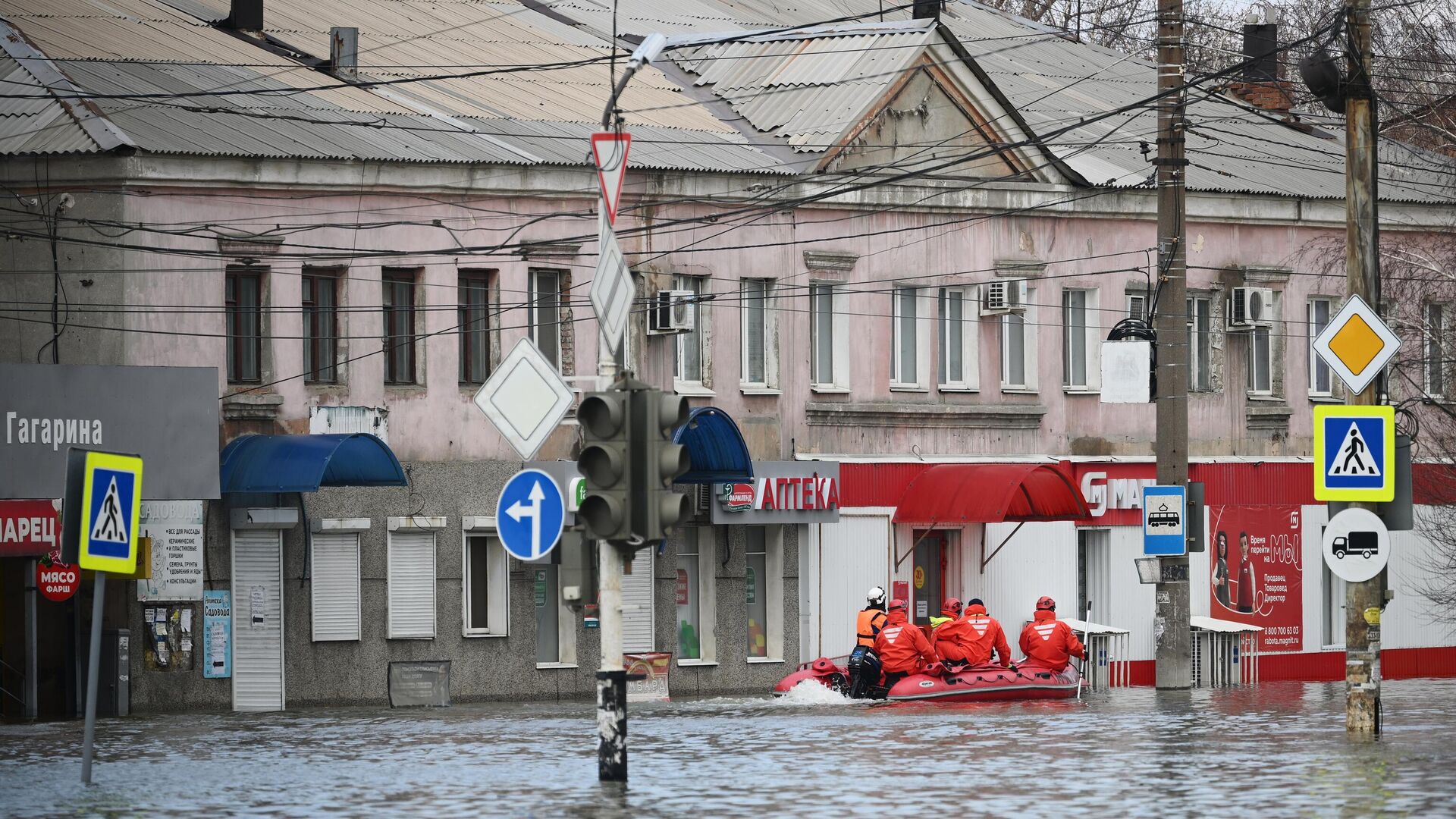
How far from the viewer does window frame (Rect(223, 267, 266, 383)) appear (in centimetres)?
3055

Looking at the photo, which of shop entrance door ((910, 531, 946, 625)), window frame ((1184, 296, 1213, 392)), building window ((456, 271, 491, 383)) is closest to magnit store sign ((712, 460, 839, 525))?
shop entrance door ((910, 531, 946, 625))

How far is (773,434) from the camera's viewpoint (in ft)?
115

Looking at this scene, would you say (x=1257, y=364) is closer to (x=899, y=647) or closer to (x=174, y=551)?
(x=899, y=647)

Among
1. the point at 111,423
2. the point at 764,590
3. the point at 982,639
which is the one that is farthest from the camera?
the point at 764,590

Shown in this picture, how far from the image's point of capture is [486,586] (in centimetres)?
3256

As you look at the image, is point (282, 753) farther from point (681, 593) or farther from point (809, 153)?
point (809, 153)

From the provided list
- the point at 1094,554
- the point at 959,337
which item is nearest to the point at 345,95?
the point at 959,337

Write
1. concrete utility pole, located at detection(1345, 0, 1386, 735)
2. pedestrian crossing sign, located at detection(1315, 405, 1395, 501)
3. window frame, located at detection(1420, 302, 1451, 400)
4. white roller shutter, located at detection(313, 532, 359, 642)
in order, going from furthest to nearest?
window frame, located at detection(1420, 302, 1451, 400), white roller shutter, located at detection(313, 532, 359, 642), concrete utility pole, located at detection(1345, 0, 1386, 735), pedestrian crossing sign, located at detection(1315, 405, 1395, 501)

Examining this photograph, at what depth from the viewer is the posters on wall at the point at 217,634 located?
97.9 ft

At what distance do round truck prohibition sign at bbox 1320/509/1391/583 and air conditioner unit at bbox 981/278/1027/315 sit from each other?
1718cm

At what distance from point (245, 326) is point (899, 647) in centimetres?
955

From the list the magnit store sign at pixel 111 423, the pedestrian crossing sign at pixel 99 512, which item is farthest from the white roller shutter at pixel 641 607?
the pedestrian crossing sign at pixel 99 512

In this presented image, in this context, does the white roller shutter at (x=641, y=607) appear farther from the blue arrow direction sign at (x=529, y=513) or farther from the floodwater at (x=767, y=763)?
the blue arrow direction sign at (x=529, y=513)

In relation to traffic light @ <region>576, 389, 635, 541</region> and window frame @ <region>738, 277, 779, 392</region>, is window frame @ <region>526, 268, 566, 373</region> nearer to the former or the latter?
window frame @ <region>738, 277, 779, 392</region>
